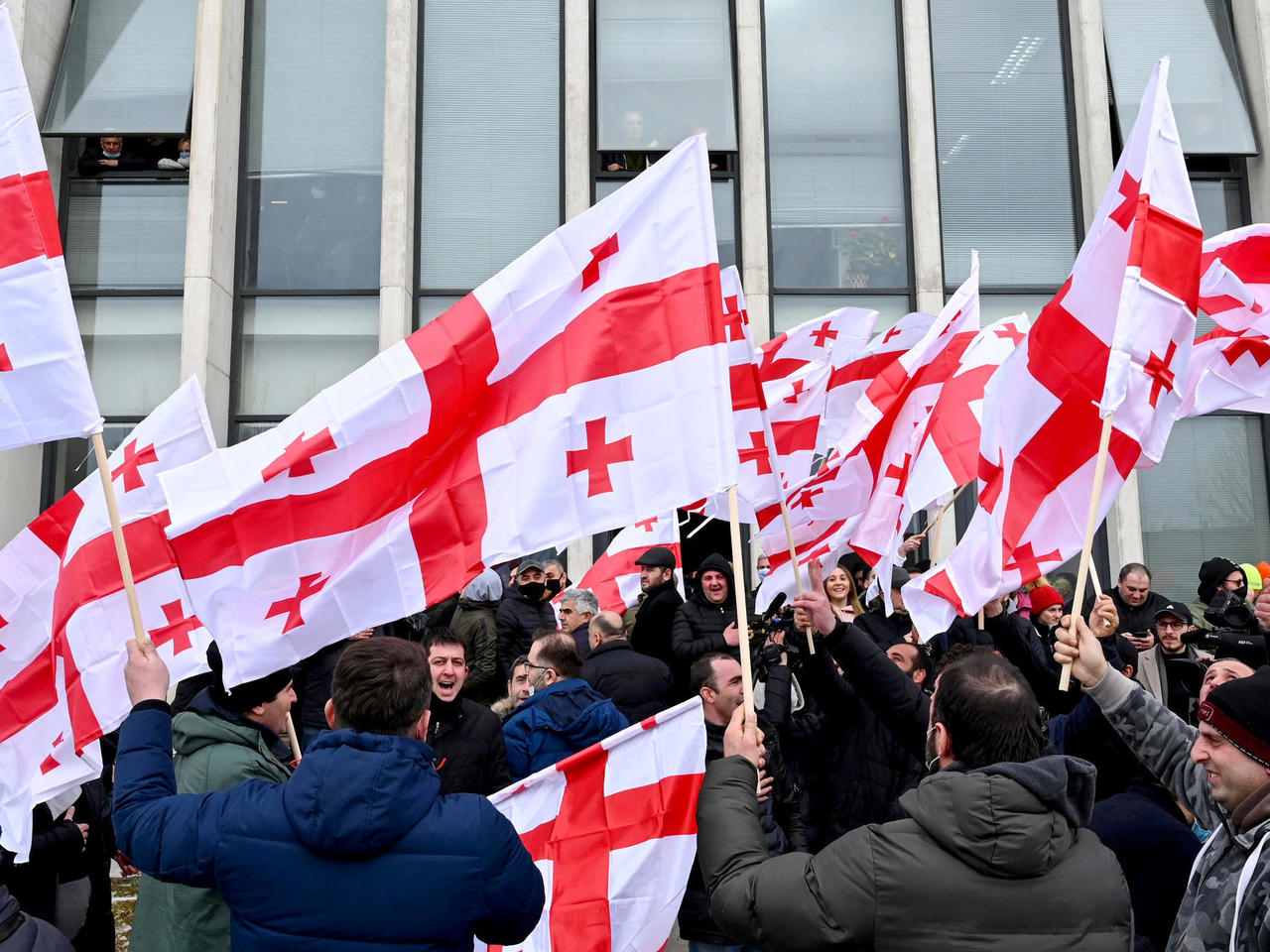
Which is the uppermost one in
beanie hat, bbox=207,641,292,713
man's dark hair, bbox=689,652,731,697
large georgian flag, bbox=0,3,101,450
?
large georgian flag, bbox=0,3,101,450

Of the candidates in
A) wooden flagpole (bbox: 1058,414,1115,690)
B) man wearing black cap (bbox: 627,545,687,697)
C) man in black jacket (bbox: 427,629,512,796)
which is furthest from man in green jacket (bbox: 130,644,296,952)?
man wearing black cap (bbox: 627,545,687,697)

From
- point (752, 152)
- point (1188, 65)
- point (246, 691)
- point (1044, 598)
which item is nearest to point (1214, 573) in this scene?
point (1044, 598)

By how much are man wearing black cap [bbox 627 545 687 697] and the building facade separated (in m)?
6.86

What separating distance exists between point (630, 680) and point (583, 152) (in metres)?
9.19

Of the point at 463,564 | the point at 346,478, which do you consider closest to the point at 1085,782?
the point at 463,564

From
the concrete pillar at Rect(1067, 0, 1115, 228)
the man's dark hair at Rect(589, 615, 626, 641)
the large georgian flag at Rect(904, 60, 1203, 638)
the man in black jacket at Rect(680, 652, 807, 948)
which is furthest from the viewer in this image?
the concrete pillar at Rect(1067, 0, 1115, 228)

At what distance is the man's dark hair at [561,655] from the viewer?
19.2ft

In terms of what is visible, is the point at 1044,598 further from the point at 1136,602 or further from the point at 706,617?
the point at 706,617

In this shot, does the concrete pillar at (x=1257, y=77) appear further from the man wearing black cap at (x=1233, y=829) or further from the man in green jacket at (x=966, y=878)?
the man in green jacket at (x=966, y=878)

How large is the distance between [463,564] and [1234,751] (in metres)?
2.40

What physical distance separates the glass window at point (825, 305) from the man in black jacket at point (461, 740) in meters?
9.78

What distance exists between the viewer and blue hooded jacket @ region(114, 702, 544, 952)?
3088mm

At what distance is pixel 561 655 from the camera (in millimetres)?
5844

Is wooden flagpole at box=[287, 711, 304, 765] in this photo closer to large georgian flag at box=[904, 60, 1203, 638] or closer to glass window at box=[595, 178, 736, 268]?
large georgian flag at box=[904, 60, 1203, 638]
